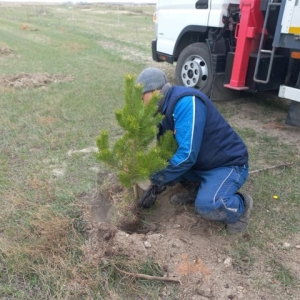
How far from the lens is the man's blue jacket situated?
2578 mm

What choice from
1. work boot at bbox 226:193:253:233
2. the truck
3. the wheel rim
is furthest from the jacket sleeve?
the wheel rim

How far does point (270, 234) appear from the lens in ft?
9.18

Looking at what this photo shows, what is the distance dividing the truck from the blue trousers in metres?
2.08

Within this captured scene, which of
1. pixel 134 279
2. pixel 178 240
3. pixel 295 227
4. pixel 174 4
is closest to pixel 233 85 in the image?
pixel 174 4

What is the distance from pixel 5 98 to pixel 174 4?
3.45m

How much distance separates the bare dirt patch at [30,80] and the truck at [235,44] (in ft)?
8.26

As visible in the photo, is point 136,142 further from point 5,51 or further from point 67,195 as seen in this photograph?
point 5,51

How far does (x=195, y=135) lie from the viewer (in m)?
2.58

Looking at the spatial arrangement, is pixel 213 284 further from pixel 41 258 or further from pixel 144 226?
pixel 41 258

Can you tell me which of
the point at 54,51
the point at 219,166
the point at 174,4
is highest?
the point at 174,4

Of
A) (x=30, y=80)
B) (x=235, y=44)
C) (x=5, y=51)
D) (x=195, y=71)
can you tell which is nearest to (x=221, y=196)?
(x=235, y=44)

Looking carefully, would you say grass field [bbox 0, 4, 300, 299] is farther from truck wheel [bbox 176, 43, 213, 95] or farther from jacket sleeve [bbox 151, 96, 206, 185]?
jacket sleeve [bbox 151, 96, 206, 185]

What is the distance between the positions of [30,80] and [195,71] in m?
3.39

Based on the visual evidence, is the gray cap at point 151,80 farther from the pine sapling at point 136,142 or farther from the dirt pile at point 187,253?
the dirt pile at point 187,253
